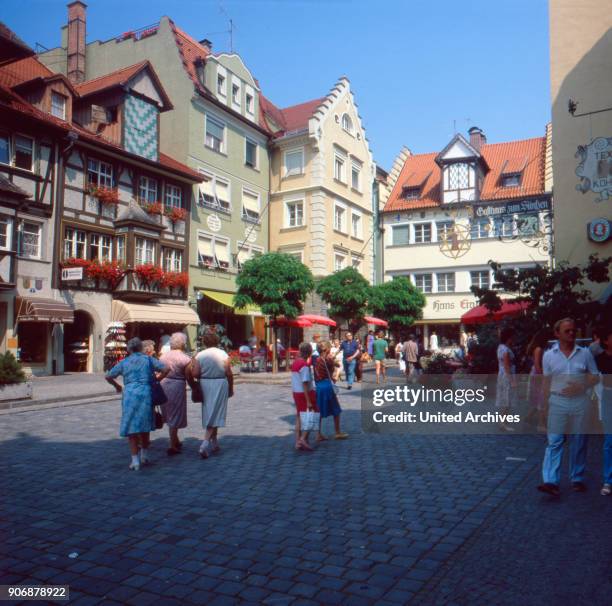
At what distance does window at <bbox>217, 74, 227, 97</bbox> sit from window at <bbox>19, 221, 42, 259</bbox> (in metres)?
14.1

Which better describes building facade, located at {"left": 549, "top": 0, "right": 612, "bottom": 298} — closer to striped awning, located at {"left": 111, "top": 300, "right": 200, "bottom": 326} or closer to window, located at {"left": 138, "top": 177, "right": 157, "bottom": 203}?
striped awning, located at {"left": 111, "top": 300, "right": 200, "bottom": 326}

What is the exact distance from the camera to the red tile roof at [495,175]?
40719 millimetres

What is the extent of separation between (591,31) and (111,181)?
738 inches

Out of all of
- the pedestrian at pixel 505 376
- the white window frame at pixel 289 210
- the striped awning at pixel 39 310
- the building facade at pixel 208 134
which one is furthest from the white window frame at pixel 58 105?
the pedestrian at pixel 505 376

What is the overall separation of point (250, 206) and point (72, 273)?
45.9 feet

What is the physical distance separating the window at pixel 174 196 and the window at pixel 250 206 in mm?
5363

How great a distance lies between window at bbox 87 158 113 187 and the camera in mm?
24766

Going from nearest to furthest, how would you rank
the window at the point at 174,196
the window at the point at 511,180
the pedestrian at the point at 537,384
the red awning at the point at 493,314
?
the pedestrian at the point at 537,384, the red awning at the point at 493,314, the window at the point at 174,196, the window at the point at 511,180

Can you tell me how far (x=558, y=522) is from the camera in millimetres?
5160

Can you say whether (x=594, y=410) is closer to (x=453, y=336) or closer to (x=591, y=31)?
(x=591, y=31)

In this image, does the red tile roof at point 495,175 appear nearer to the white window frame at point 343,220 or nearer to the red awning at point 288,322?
the white window frame at point 343,220

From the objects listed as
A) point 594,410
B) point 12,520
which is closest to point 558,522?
point 594,410

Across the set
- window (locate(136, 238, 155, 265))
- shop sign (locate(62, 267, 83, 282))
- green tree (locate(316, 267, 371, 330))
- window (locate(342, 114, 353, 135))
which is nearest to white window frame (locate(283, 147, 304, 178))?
window (locate(342, 114, 353, 135))

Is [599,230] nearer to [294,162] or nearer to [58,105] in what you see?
[58,105]
